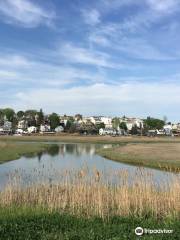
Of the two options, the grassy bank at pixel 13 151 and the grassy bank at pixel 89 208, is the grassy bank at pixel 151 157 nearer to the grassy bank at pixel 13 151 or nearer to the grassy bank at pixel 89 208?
the grassy bank at pixel 13 151

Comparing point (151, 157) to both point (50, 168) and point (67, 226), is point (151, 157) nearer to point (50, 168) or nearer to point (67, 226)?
point (50, 168)

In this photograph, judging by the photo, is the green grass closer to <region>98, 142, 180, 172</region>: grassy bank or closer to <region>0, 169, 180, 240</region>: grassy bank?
<region>0, 169, 180, 240</region>: grassy bank

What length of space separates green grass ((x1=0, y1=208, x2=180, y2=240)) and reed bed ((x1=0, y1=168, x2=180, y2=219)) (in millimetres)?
1219

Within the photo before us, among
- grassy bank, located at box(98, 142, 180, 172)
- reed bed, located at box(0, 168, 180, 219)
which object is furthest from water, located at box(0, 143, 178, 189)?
grassy bank, located at box(98, 142, 180, 172)

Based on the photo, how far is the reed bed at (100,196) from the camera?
57.3 ft

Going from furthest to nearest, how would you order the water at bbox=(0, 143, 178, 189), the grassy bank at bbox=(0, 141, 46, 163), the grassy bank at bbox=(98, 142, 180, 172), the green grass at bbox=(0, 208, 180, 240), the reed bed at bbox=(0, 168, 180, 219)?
the grassy bank at bbox=(0, 141, 46, 163) → the grassy bank at bbox=(98, 142, 180, 172) → the water at bbox=(0, 143, 178, 189) → the reed bed at bbox=(0, 168, 180, 219) → the green grass at bbox=(0, 208, 180, 240)

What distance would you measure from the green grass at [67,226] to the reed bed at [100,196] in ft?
4.00

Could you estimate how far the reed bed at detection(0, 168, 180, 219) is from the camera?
688 inches

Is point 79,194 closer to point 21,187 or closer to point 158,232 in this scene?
point 21,187

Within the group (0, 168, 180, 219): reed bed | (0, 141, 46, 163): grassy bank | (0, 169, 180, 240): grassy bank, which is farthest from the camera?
(0, 141, 46, 163): grassy bank

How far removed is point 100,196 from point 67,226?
3.47 m

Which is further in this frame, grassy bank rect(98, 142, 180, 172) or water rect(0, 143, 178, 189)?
grassy bank rect(98, 142, 180, 172)

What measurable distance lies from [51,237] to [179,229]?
385cm

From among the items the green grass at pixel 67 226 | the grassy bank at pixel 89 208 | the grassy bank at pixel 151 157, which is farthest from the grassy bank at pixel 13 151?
the green grass at pixel 67 226
